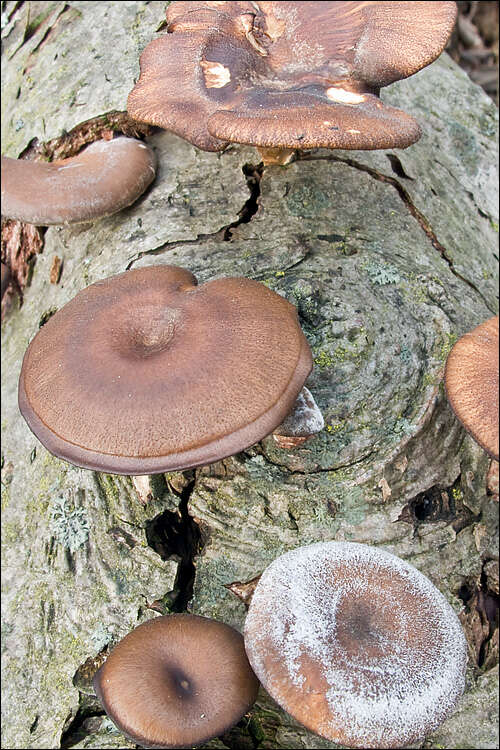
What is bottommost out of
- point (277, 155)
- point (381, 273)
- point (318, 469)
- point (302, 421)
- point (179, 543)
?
point (179, 543)

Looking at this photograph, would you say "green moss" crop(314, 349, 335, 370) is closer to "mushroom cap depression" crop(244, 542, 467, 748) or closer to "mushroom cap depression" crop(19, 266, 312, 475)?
"mushroom cap depression" crop(19, 266, 312, 475)

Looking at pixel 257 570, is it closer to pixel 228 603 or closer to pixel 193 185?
pixel 228 603

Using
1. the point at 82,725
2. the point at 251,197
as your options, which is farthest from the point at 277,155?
the point at 82,725

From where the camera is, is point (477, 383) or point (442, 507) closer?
point (477, 383)

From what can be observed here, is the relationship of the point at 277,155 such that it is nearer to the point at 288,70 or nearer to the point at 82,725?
the point at 288,70

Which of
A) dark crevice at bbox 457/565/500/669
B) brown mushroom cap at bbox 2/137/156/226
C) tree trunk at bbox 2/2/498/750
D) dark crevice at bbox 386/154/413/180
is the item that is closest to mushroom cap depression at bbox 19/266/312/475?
tree trunk at bbox 2/2/498/750

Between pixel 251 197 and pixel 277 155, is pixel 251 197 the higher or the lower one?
the lower one

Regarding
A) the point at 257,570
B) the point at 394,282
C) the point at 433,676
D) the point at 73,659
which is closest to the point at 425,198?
the point at 394,282
